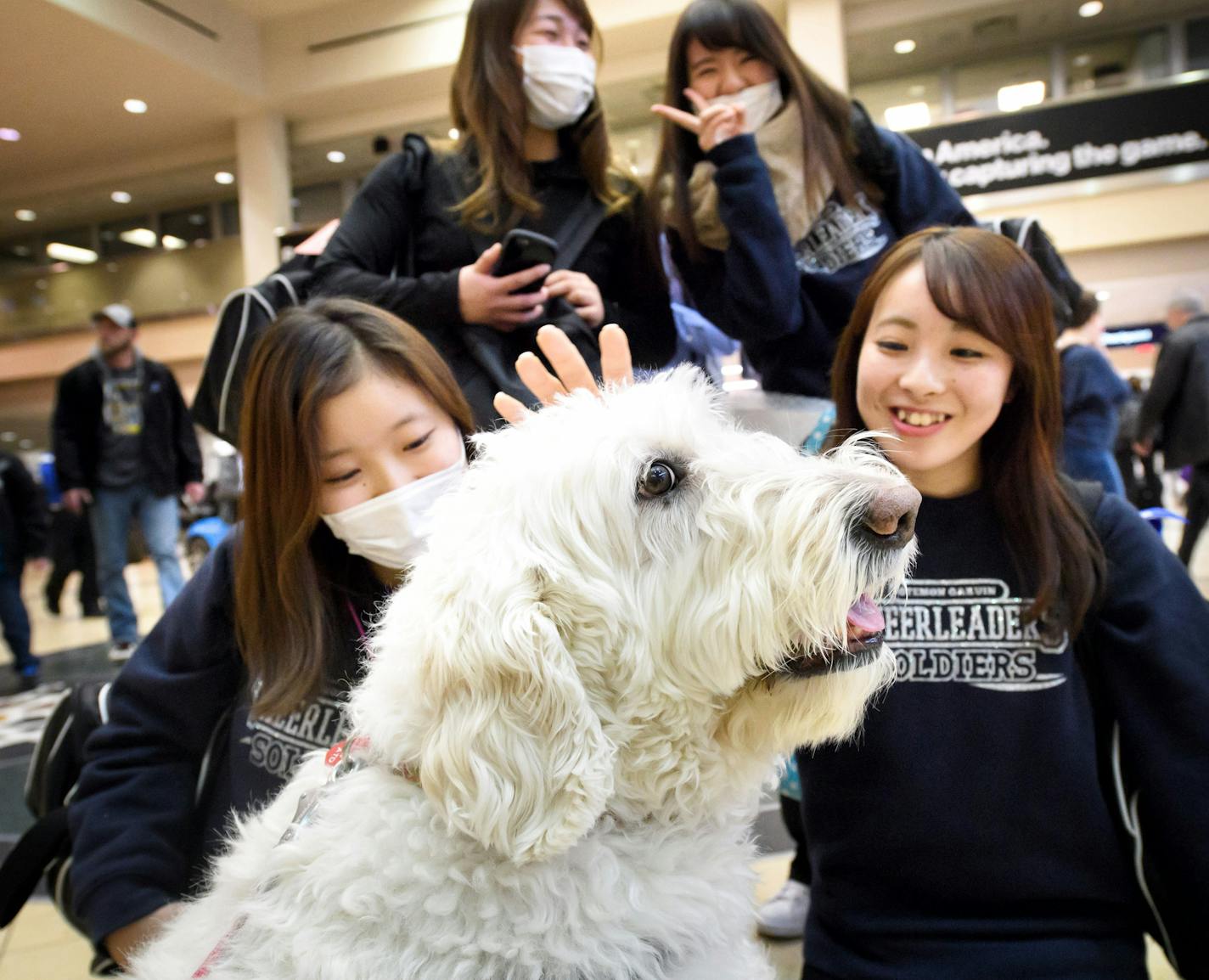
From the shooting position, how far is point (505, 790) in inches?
36.3

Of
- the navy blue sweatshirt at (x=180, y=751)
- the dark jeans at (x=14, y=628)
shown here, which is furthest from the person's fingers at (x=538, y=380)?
the dark jeans at (x=14, y=628)

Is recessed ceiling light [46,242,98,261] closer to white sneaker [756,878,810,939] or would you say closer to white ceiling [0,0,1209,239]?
white ceiling [0,0,1209,239]

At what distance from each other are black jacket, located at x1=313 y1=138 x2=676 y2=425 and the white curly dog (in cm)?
94

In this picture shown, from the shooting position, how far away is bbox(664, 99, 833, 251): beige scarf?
6.97ft

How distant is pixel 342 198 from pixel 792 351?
11253mm

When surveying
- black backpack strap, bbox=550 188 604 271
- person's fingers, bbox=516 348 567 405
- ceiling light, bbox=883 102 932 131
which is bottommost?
person's fingers, bbox=516 348 567 405

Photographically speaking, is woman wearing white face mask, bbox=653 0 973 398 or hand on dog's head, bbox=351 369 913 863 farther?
woman wearing white face mask, bbox=653 0 973 398

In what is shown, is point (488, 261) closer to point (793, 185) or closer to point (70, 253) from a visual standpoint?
point (793, 185)

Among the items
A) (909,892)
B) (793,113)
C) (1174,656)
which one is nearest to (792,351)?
(793,113)

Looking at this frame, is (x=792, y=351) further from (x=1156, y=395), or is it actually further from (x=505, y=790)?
(x=1156, y=395)

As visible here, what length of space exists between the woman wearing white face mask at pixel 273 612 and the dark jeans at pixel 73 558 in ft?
22.9

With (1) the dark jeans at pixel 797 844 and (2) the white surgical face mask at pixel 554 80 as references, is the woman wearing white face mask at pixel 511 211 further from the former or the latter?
(1) the dark jeans at pixel 797 844

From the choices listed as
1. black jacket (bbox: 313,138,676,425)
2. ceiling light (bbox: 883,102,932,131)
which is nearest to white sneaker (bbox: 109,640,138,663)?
black jacket (bbox: 313,138,676,425)

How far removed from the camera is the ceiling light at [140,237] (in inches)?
532
